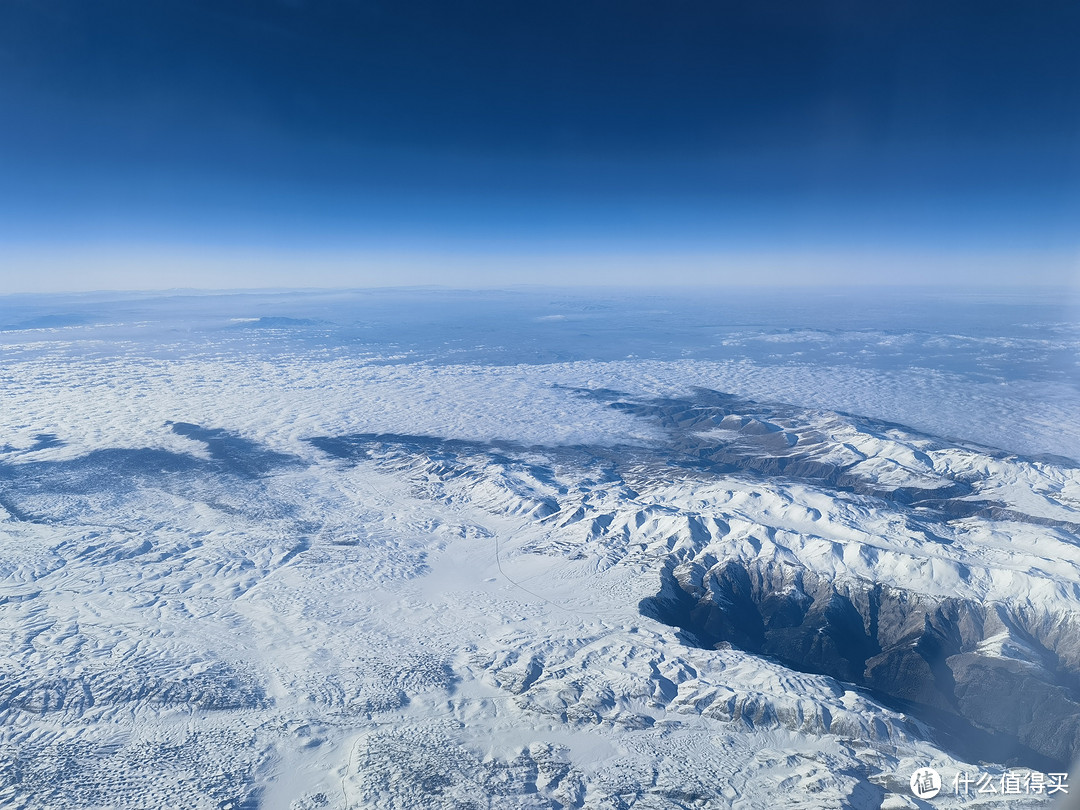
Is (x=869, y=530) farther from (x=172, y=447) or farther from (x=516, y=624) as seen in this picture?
(x=172, y=447)

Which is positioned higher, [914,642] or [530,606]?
[530,606]

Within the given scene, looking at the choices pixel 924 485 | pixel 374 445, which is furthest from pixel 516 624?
pixel 924 485

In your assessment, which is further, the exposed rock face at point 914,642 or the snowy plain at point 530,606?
the exposed rock face at point 914,642

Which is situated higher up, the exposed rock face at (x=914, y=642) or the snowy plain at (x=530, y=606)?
the snowy plain at (x=530, y=606)

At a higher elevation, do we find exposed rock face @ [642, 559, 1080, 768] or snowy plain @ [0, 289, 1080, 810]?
snowy plain @ [0, 289, 1080, 810]

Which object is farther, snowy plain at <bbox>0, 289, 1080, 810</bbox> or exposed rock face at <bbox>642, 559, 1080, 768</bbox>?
exposed rock face at <bbox>642, 559, 1080, 768</bbox>
